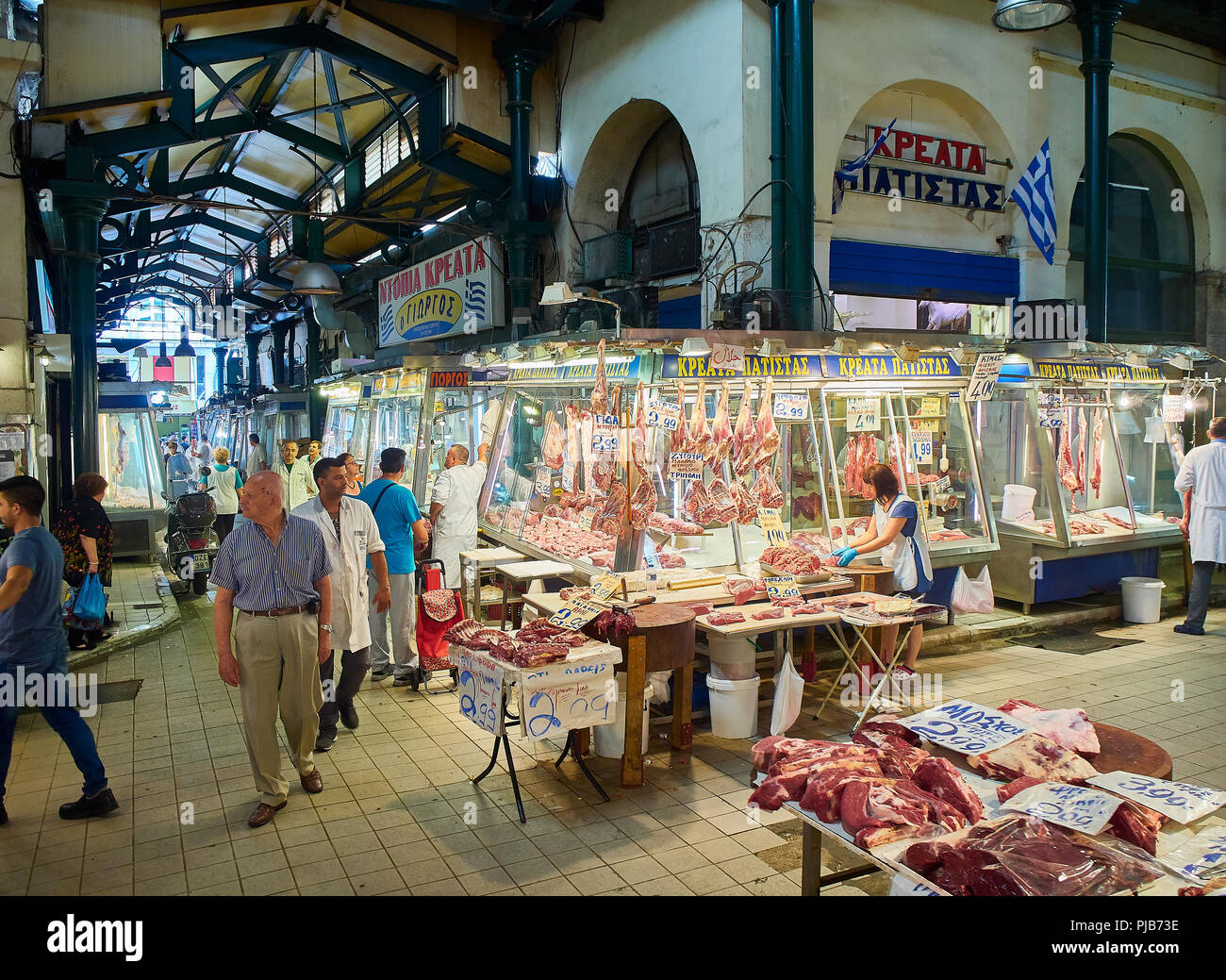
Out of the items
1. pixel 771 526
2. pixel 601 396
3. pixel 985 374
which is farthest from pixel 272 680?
pixel 985 374

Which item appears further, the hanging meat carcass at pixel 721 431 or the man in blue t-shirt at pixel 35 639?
the hanging meat carcass at pixel 721 431

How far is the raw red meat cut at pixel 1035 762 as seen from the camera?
379cm

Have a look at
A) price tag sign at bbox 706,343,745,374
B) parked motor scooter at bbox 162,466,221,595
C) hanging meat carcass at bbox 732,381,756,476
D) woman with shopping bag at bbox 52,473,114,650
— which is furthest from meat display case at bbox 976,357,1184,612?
parked motor scooter at bbox 162,466,221,595

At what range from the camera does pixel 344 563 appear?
256 inches

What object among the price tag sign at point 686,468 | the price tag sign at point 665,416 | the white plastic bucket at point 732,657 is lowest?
the white plastic bucket at point 732,657

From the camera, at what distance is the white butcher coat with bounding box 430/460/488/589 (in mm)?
9156

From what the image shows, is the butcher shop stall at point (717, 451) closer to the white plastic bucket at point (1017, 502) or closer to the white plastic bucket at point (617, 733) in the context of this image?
the white plastic bucket at point (1017, 502)

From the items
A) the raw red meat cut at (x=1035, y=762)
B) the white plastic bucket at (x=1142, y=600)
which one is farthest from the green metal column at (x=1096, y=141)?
the raw red meat cut at (x=1035, y=762)

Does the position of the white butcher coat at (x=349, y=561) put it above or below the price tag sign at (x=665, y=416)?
below

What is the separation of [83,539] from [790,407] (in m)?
6.55

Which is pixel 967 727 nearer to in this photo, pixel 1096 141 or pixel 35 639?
pixel 35 639

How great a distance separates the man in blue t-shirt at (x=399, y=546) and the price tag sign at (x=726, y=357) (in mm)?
2854

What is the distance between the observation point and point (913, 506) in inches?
281
